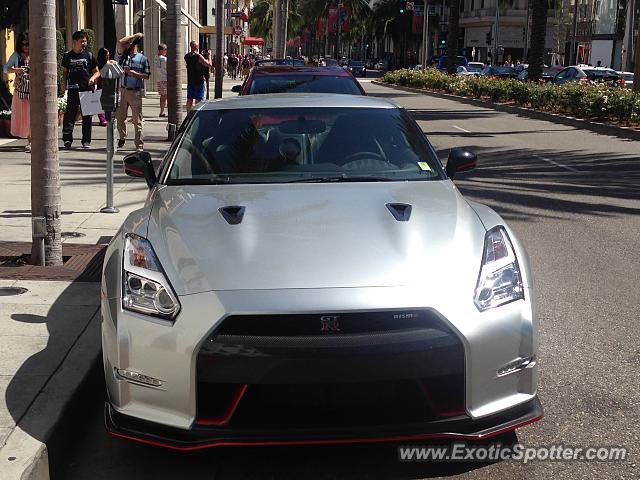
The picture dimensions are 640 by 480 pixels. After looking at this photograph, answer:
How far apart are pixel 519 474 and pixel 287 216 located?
1.55 meters

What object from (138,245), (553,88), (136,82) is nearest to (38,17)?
(138,245)

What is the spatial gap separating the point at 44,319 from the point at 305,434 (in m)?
2.60

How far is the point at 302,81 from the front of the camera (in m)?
11.4

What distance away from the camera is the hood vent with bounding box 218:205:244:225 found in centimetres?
423

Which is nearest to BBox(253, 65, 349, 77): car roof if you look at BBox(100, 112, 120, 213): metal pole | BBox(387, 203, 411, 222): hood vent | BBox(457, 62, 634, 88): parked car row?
BBox(100, 112, 120, 213): metal pole

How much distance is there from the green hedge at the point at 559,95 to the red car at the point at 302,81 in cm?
1301

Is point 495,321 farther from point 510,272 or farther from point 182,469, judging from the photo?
point 182,469

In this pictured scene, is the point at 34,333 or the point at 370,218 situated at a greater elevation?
the point at 370,218

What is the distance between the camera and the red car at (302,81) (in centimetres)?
1117

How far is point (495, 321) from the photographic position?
12.1 ft

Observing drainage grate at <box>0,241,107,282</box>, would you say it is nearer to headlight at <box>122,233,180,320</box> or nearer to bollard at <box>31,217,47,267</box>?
bollard at <box>31,217,47,267</box>

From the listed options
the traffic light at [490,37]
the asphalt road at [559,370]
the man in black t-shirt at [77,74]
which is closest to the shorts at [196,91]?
the man in black t-shirt at [77,74]

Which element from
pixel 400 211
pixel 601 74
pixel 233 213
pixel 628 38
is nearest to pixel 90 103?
pixel 233 213

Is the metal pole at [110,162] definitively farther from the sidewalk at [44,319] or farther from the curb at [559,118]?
the curb at [559,118]
